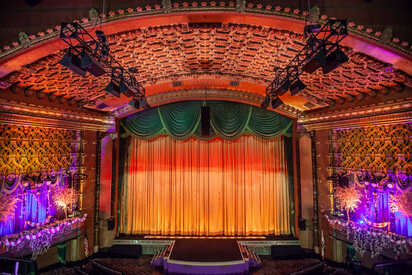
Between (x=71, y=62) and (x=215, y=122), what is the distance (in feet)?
18.6

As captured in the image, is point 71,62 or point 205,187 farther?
point 205,187

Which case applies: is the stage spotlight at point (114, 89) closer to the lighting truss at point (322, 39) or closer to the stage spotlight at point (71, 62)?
the stage spotlight at point (71, 62)

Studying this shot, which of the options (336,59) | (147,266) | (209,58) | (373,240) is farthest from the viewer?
(147,266)

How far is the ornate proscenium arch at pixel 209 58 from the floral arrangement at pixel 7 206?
2.71 metres

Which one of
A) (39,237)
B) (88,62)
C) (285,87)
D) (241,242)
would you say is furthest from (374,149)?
(39,237)

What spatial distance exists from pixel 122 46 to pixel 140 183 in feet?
18.5

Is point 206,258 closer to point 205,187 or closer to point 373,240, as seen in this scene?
point 205,187

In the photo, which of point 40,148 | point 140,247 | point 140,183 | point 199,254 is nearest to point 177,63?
point 40,148

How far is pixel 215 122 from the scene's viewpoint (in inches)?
344

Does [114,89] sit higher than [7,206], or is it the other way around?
[114,89]

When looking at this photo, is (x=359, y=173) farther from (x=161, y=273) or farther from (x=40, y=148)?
(x=40, y=148)

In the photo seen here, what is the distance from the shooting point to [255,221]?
357 inches

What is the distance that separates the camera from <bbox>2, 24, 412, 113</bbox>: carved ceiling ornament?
4.81 meters

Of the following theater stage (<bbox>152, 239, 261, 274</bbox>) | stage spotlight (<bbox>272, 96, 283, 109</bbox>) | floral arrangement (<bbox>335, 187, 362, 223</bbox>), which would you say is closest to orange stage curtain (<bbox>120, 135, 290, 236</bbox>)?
theater stage (<bbox>152, 239, 261, 274</bbox>)
